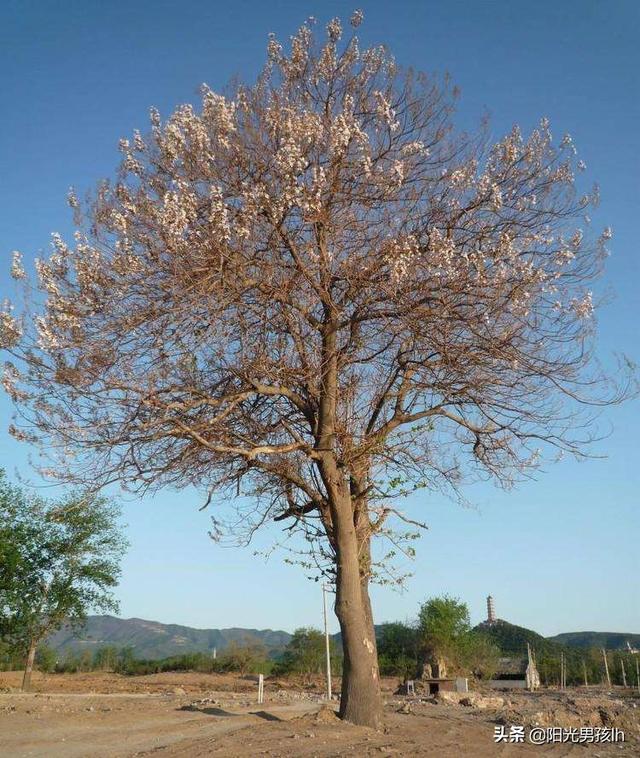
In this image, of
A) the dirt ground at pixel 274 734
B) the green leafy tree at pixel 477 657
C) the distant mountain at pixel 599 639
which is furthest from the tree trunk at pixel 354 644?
the distant mountain at pixel 599 639

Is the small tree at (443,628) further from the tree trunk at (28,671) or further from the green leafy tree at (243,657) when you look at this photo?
the tree trunk at (28,671)

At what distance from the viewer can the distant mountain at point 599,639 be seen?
106644 mm

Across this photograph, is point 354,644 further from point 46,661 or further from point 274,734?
point 46,661

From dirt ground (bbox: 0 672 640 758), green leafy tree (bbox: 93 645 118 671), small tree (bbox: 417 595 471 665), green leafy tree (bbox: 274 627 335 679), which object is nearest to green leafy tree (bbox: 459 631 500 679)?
small tree (bbox: 417 595 471 665)

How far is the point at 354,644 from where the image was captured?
9.57 metres

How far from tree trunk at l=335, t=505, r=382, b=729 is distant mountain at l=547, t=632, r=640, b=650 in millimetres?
104586

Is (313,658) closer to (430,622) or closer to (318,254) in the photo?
(430,622)

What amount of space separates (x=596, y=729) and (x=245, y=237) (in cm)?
922

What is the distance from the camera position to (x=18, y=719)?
10984 mm

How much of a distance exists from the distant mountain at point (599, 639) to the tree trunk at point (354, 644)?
4118 inches

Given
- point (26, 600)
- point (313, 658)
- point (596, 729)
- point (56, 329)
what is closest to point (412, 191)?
point (56, 329)

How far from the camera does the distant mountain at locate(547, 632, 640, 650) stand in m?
107

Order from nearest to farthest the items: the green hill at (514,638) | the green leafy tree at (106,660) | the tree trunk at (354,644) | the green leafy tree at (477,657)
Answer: the tree trunk at (354,644) → the green leafy tree at (477,657) → the green leafy tree at (106,660) → the green hill at (514,638)

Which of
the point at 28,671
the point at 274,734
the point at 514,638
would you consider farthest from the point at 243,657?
the point at 274,734
